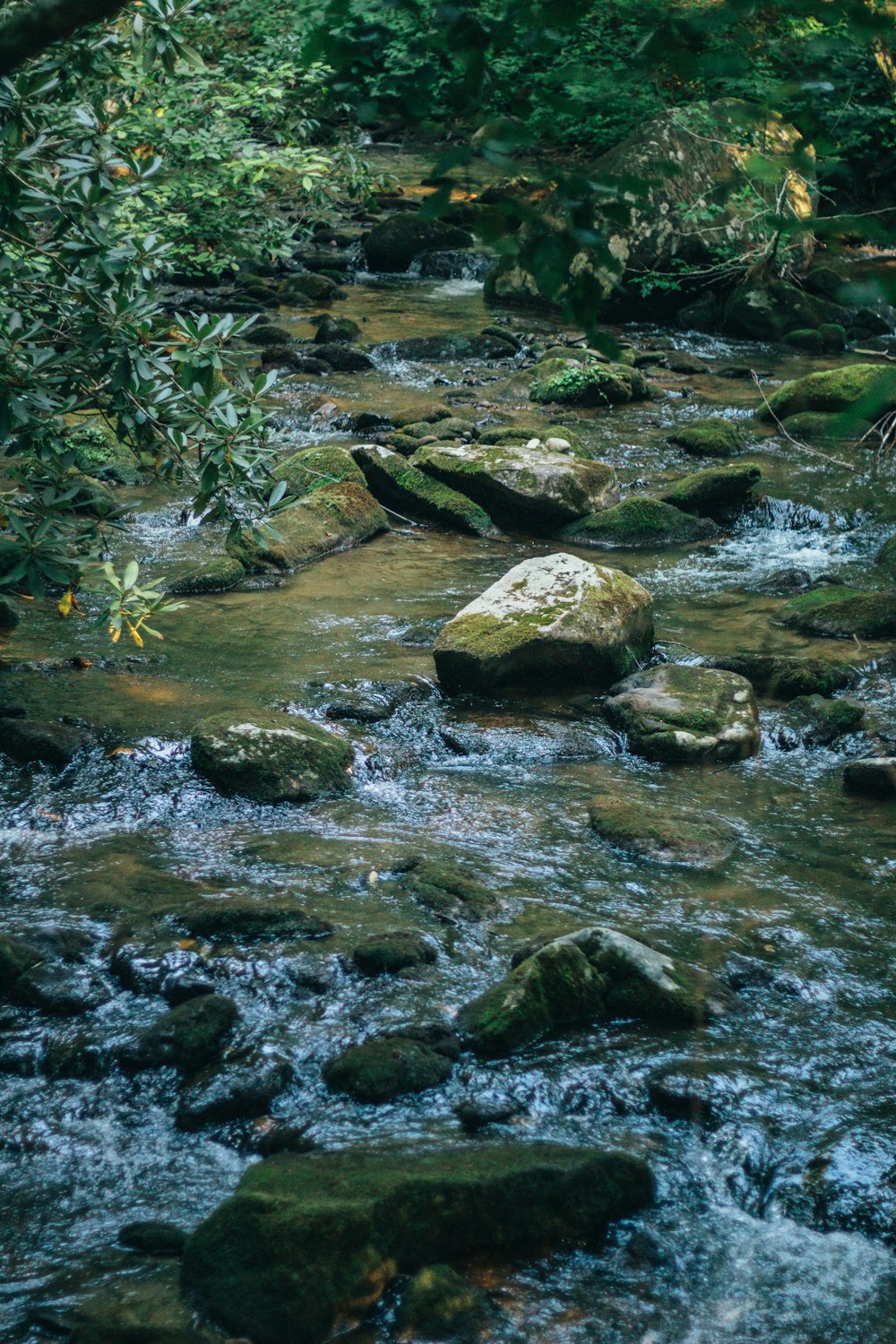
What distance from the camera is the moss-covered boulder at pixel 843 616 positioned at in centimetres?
772

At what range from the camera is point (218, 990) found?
4.23 m

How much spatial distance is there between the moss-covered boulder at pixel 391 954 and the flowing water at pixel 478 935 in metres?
0.08

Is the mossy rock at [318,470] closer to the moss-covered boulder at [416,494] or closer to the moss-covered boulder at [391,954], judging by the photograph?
the moss-covered boulder at [416,494]

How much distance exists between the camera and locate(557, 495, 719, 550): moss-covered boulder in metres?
9.41

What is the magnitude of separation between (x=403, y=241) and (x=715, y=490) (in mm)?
10383

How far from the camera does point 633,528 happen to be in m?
9.41

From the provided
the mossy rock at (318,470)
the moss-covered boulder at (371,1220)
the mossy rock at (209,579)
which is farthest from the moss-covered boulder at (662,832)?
the mossy rock at (318,470)

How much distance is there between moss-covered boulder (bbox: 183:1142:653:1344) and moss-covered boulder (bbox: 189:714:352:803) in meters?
2.47

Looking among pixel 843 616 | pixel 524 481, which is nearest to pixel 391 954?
pixel 843 616

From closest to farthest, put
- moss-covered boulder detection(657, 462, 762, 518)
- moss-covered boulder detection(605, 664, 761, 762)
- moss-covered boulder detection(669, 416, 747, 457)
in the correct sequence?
moss-covered boulder detection(605, 664, 761, 762) → moss-covered boulder detection(657, 462, 762, 518) → moss-covered boulder detection(669, 416, 747, 457)

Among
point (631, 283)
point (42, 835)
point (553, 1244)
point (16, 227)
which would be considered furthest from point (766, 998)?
point (631, 283)

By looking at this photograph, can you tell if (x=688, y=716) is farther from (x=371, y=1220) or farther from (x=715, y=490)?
(x=715, y=490)

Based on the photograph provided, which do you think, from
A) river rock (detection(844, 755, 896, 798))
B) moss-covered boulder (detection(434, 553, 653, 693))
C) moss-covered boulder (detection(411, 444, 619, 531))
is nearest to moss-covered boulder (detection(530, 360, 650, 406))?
moss-covered boulder (detection(411, 444, 619, 531))

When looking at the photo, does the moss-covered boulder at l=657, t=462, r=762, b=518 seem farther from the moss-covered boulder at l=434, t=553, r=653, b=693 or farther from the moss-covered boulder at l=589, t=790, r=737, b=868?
the moss-covered boulder at l=589, t=790, r=737, b=868
